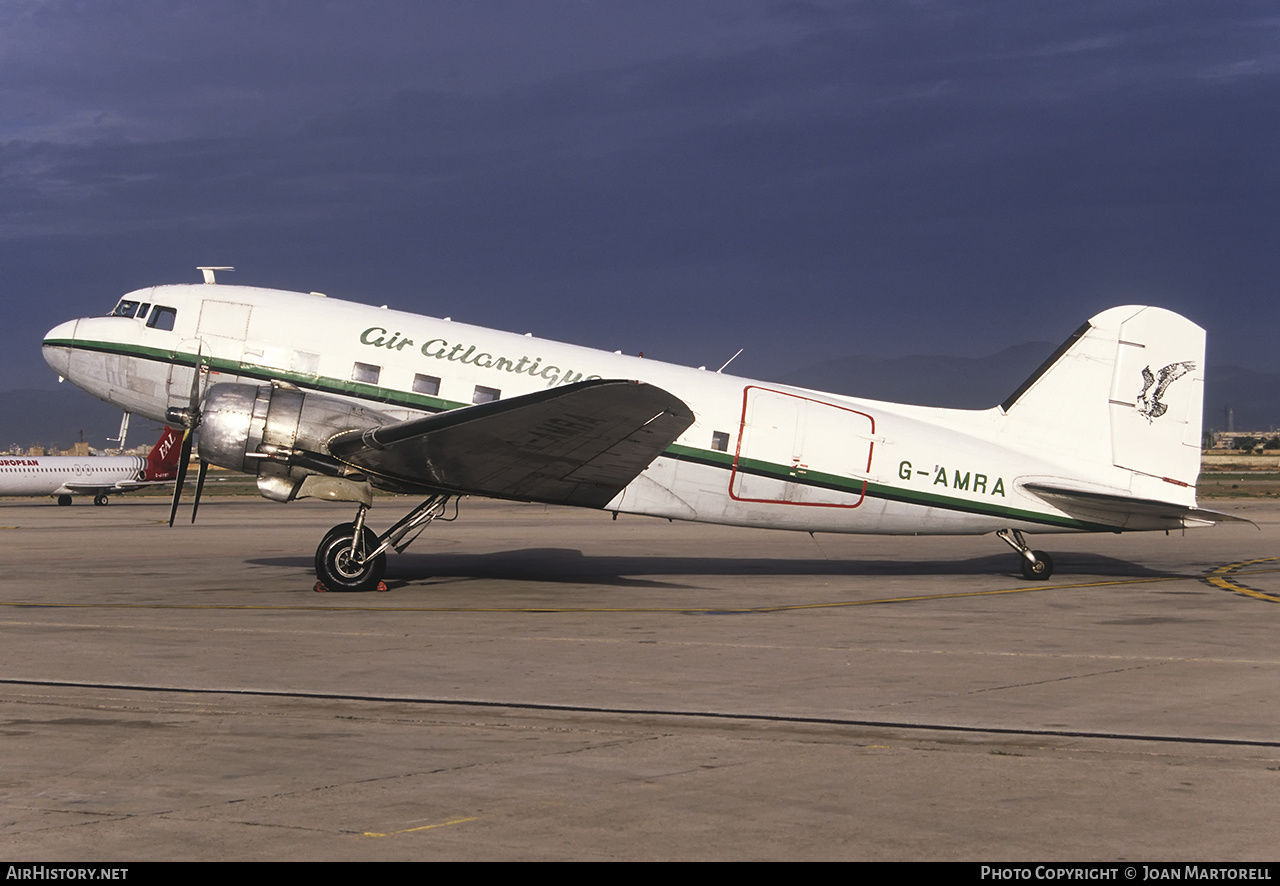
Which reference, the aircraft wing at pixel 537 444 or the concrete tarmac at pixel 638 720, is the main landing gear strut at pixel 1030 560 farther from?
the aircraft wing at pixel 537 444

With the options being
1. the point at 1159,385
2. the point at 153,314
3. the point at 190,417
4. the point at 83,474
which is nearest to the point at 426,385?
the point at 190,417

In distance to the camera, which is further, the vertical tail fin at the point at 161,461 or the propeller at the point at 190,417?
the vertical tail fin at the point at 161,461

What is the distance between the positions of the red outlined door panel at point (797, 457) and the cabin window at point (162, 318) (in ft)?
30.5

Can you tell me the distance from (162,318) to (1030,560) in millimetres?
14997

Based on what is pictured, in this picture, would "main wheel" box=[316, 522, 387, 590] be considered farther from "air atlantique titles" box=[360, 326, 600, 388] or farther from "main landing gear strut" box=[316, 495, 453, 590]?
"air atlantique titles" box=[360, 326, 600, 388]

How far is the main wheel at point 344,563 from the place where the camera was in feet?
54.1

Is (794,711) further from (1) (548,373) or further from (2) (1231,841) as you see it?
(1) (548,373)

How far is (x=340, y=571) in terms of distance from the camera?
16562 mm

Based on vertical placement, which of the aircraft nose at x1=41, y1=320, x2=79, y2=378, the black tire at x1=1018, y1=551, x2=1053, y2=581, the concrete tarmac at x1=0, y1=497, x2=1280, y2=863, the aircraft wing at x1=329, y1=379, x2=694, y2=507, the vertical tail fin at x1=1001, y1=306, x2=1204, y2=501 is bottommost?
the concrete tarmac at x1=0, y1=497, x2=1280, y2=863

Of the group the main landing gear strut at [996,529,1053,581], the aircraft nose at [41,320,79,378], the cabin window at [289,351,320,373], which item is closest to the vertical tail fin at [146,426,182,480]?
the aircraft nose at [41,320,79,378]

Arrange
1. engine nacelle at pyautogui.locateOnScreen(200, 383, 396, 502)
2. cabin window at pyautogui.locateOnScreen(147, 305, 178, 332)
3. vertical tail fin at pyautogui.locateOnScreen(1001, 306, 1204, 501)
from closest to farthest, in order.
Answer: engine nacelle at pyautogui.locateOnScreen(200, 383, 396, 502)
cabin window at pyautogui.locateOnScreen(147, 305, 178, 332)
vertical tail fin at pyautogui.locateOnScreen(1001, 306, 1204, 501)

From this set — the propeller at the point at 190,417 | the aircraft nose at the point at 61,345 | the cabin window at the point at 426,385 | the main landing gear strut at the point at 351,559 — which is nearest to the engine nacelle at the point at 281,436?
the main landing gear strut at the point at 351,559

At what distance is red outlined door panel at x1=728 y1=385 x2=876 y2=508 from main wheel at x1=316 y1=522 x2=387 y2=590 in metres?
5.77

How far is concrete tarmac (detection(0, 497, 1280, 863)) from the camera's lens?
5.55 metres
